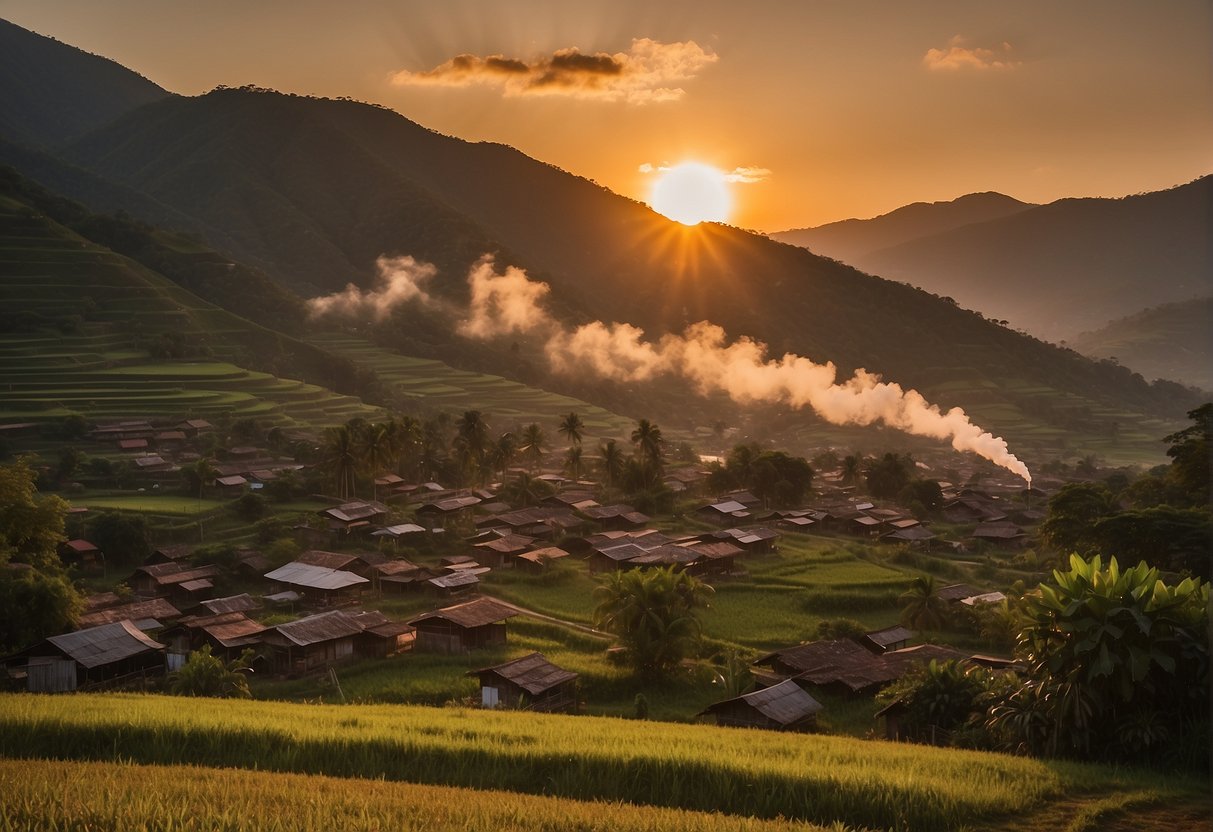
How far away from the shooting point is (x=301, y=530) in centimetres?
6031

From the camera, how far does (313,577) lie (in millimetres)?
49219

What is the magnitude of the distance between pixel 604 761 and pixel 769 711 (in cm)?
1488

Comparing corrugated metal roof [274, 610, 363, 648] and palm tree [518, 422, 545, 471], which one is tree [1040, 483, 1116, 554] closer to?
corrugated metal roof [274, 610, 363, 648]

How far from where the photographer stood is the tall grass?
36.7ft

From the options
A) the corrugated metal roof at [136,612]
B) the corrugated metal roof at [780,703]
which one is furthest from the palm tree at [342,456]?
the corrugated metal roof at [780,703]

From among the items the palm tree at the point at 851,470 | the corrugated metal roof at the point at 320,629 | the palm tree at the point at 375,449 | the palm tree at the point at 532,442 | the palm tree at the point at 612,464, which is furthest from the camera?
the palm tree at the point at 851,470

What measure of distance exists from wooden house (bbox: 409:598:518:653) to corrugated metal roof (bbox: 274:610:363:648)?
9.87 feet

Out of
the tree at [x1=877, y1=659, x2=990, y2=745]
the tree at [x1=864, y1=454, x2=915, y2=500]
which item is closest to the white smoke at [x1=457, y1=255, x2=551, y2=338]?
the tree at [x1=864, y1=454, x2=915, y2=500]

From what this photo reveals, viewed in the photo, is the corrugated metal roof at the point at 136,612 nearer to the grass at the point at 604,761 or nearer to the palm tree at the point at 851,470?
the grass at the point at 604,761

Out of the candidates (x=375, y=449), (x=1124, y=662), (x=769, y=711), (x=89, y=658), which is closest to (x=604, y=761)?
(x=1124, y=662)

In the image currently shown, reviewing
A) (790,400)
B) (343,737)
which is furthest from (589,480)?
(790,400)

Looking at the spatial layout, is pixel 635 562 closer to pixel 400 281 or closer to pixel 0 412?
pixel 0 412

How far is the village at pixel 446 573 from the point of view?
3516 centimetres

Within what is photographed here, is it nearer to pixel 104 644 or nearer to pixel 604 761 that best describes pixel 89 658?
pixel 104 644
